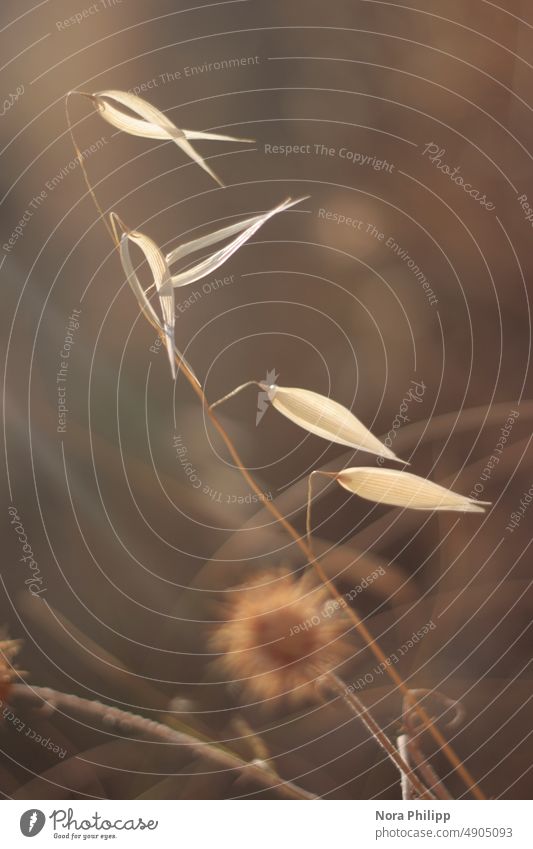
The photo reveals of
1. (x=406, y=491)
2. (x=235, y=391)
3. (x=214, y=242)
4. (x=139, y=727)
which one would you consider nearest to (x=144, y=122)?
(x=214, y=242)

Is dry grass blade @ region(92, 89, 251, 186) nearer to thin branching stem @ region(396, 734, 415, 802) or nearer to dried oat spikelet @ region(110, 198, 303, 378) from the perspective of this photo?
dried oat spikelet @ region(110, 198, 303, 378)

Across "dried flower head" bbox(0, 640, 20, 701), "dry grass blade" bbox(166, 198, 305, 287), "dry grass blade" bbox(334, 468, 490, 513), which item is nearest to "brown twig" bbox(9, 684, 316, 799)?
"dried flower head" bbox(0, 640, 20, 701)

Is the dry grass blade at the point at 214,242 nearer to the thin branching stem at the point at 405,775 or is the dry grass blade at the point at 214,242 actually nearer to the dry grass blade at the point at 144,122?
the dry grass blade at the point at 144,122

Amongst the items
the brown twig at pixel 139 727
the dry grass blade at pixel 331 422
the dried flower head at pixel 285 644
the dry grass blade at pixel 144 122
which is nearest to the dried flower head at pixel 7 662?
the brown twig at pixel 139 727

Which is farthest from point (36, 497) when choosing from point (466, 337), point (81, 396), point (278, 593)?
point (466, 337)
